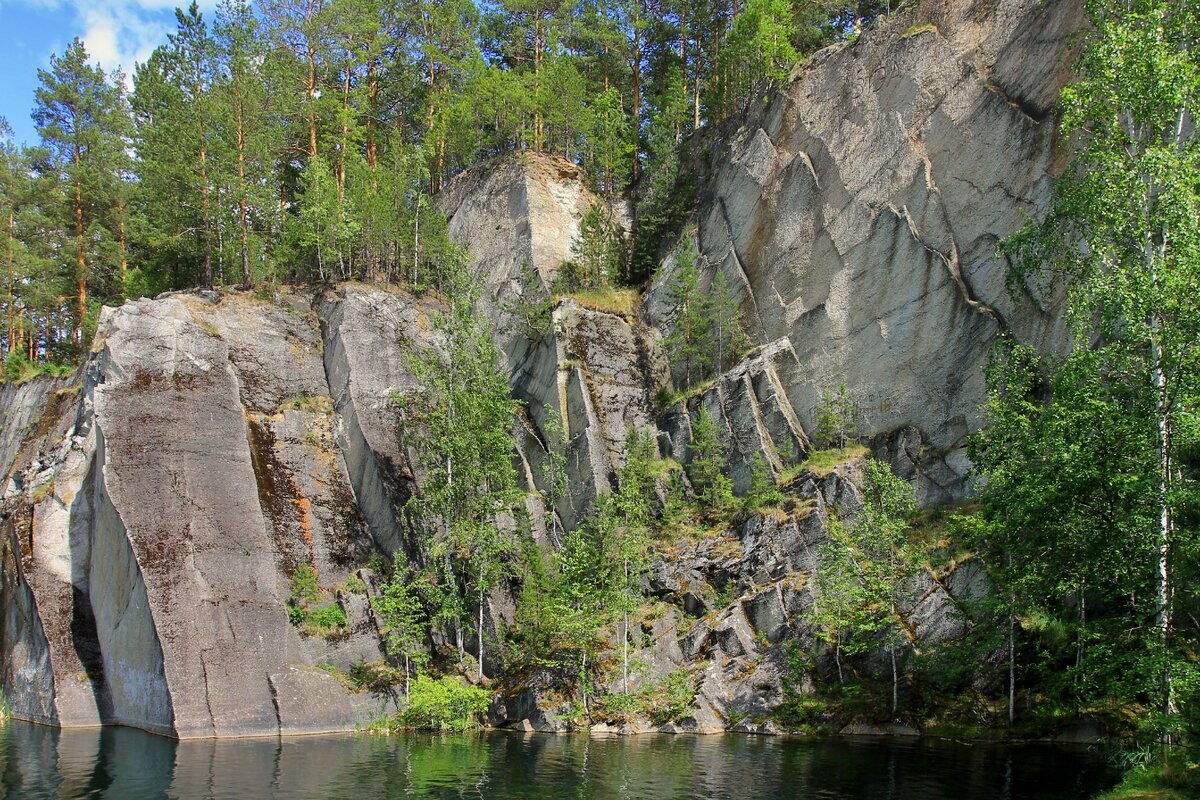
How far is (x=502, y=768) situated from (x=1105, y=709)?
1847cm

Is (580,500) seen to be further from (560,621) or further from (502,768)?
(502,768)

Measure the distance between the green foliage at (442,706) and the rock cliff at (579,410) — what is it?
1.30 m

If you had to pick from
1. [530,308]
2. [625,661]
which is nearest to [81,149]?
[530,308]

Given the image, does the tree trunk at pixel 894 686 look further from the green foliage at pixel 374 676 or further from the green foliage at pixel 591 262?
the green foliage at pixel 591 262

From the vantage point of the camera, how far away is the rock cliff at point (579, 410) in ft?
98.9

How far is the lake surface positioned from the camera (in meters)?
18.3

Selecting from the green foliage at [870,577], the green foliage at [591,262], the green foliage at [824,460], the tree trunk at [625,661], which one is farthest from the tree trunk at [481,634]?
the green foliage at [591,262]

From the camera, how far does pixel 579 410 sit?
41.5 m

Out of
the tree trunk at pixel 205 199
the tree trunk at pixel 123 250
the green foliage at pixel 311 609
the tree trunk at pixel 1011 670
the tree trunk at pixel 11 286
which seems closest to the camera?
the tree trunk at pixel 1011 670

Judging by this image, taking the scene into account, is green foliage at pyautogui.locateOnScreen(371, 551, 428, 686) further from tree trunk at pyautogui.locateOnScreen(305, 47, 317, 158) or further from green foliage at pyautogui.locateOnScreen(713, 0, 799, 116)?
green foliage at pyautogui.locateOnScreen(713, 0, 799, 116)

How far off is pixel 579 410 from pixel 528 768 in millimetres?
21612

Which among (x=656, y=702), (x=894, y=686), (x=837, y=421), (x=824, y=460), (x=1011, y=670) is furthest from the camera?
(x=837, y=421)

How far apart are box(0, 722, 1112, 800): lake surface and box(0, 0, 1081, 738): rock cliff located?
3.14m

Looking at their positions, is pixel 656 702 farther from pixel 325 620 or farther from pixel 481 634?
pixel 325 620
